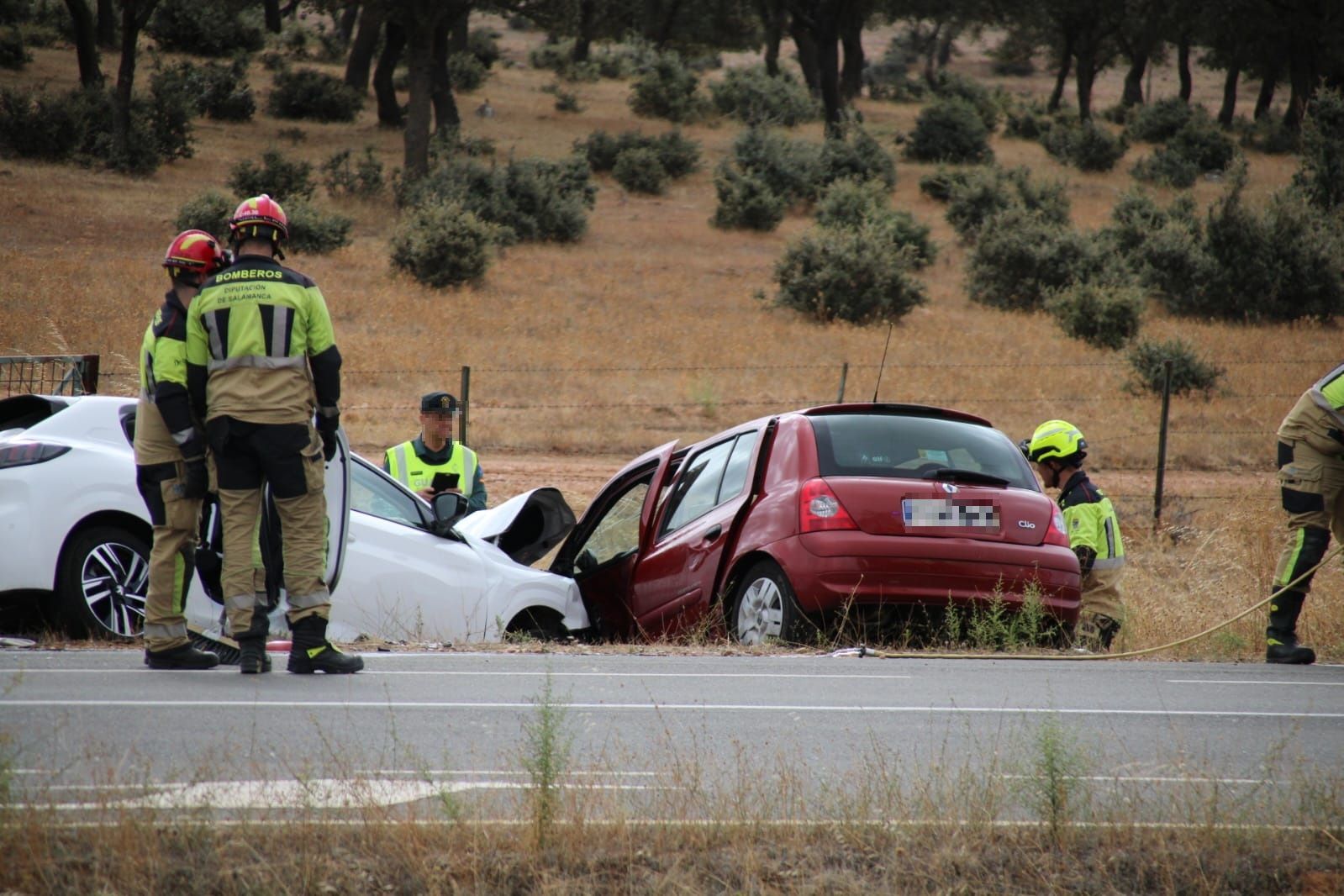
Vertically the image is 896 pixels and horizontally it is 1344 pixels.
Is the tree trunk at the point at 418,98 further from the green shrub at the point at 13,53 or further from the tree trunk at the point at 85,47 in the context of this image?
the green shrub at the point at 13,53

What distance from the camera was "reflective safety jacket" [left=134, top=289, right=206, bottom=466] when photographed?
6.23 metres

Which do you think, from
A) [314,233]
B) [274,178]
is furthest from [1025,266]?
[274,178]

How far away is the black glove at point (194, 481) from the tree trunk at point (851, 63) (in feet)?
177

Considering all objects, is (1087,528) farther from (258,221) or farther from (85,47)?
(85,47)

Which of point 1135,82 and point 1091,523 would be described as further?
point 1135,82

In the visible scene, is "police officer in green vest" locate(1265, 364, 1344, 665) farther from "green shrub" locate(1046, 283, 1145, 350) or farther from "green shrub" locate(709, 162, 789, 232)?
"green shrub" locate(709, 162, 789, 232)

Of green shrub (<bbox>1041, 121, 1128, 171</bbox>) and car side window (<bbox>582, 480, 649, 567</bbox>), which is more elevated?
green shrub (<bbox>1041, 121, 1128, 171</bbox>)

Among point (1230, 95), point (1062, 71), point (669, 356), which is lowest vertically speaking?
point (669, 356)

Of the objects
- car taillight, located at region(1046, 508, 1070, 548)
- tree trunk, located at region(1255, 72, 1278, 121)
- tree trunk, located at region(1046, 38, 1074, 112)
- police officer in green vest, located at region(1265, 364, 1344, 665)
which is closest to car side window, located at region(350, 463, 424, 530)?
car taillight, located at region(1046, 508, 1070, 548)

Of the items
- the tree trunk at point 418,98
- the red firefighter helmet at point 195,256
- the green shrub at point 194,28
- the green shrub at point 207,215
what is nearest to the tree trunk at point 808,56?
the green shrub at point 194,28

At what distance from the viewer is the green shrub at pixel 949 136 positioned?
4888 cm

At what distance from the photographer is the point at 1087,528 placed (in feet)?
28.1

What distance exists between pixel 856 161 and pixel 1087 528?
35.7 metres

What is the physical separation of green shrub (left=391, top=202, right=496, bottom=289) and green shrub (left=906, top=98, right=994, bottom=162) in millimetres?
23329
